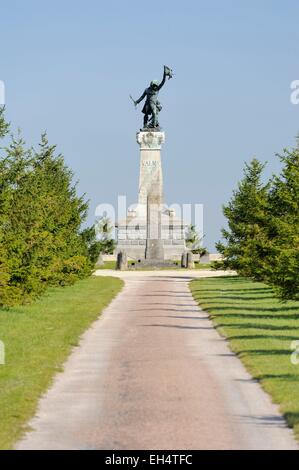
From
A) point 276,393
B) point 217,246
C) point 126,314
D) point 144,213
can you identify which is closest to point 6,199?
point 126,314

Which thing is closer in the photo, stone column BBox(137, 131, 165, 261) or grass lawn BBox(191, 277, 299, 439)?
grass lawn BBox(191, 277, 299, 439)

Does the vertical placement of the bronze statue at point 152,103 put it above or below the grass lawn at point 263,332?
above

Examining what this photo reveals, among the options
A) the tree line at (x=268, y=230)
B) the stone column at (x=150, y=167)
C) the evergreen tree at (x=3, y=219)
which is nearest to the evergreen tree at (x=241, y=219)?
the tree line at (x=268, y=230)

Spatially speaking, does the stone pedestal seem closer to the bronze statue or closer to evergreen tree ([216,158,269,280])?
the bronze statue

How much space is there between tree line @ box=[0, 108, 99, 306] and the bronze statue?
161ft

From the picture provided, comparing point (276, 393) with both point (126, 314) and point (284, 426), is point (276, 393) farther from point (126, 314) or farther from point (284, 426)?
point (126, 314)

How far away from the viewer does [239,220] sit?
5944 cm

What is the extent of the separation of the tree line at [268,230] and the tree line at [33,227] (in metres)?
7.16

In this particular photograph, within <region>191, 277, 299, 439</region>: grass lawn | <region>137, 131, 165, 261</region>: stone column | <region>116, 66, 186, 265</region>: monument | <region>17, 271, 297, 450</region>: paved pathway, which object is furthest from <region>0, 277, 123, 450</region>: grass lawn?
<region>137, 131, 165, 261</region>: stone column

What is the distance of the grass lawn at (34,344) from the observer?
14857 mm

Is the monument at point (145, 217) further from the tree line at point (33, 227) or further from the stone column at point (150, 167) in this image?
the tree line at point (33, 227)

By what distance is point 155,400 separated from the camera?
15.4 meters

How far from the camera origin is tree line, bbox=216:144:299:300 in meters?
30.6
